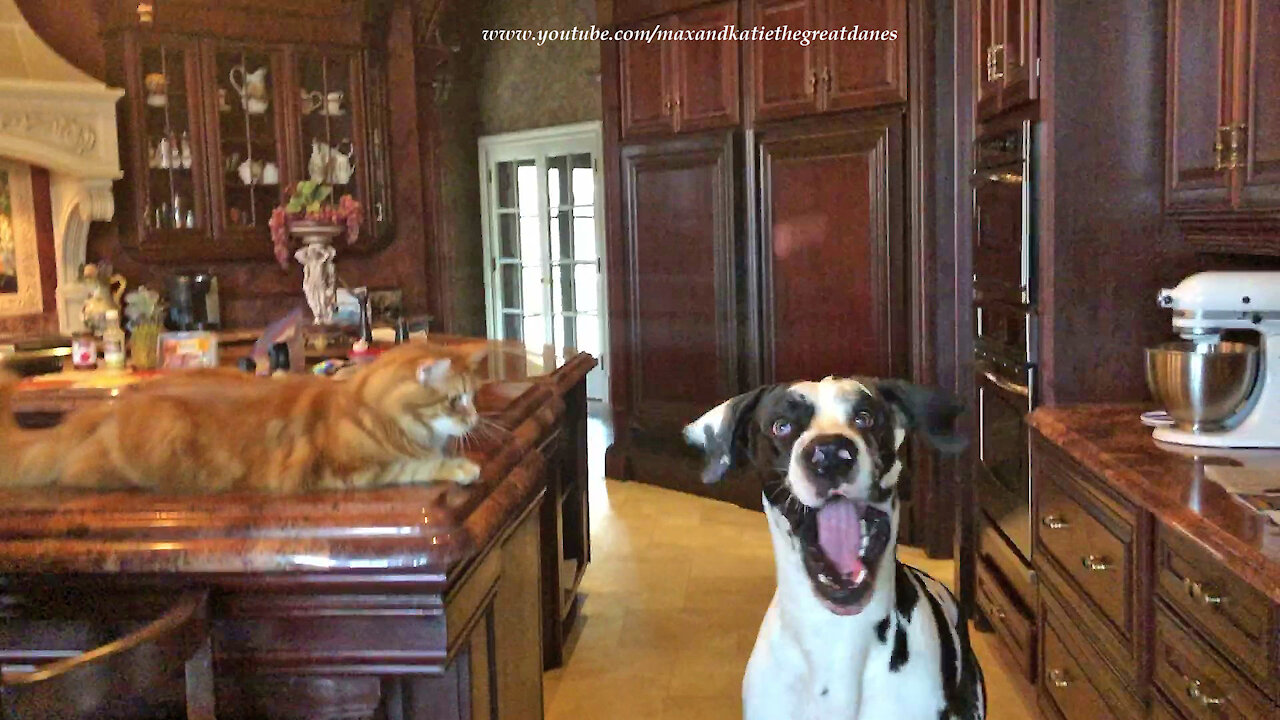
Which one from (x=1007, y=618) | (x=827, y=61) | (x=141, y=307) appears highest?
(x=827, y=61)

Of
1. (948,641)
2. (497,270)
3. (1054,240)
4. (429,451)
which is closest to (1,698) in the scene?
(429,451)

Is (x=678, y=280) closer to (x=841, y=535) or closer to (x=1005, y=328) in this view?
(x=1005, y=328)

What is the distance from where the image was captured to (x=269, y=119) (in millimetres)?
5730

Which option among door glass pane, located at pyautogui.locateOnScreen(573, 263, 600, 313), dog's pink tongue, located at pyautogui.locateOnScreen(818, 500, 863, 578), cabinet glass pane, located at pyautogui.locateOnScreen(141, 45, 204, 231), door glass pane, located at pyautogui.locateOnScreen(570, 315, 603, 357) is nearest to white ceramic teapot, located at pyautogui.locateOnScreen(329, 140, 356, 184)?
cabinet glass pane, located at pyautogui.locateOnScreen(141, 45, 204, 231)

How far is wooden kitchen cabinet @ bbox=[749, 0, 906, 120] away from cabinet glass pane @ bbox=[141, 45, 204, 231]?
289 cm

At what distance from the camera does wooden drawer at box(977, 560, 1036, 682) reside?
110 inches

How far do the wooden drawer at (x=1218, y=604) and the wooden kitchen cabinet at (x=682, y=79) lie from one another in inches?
137

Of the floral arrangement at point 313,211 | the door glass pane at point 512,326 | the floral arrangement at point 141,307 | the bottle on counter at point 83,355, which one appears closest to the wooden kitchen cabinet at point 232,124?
the floral arrangement at point 141,307

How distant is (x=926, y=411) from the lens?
69.7 inches

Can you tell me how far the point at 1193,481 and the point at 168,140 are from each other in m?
5.09

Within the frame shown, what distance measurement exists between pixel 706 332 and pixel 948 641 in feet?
11.4

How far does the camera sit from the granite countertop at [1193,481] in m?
1.53

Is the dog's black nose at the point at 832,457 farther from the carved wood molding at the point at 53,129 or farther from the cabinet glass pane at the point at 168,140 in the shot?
the cabinet glass pane at the point at 168,140

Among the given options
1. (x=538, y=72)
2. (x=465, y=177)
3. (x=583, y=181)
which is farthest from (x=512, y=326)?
(x=538, y=72)
